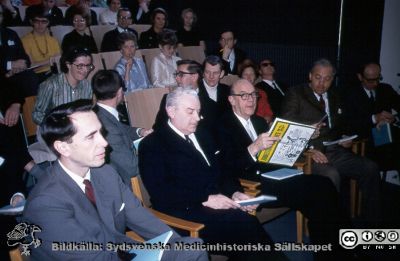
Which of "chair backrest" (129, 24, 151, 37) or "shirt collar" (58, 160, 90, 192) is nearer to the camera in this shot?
"shirt collar" (58, 160, 90, 192)

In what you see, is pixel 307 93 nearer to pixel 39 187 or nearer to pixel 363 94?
pixel 363 94

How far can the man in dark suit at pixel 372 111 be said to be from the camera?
12.7ft

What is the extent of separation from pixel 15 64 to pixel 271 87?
3158 millimetres

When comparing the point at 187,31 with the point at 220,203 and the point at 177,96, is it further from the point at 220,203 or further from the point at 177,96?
the point at 220,203

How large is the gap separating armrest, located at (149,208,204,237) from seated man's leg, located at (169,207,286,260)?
14 cm

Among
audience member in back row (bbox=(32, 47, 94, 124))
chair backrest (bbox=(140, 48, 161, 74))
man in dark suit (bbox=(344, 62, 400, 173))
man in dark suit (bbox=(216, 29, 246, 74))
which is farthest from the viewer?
man in dark suit (bbox=(216, 29, 246, 74))

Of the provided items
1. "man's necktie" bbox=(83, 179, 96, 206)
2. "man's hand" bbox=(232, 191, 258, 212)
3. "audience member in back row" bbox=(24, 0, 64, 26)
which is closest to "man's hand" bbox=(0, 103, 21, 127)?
"man's necktie" bbox=(83, 179, 96, 206)

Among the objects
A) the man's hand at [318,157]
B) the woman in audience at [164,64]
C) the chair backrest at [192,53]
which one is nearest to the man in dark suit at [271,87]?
the man's hand at [318,157]

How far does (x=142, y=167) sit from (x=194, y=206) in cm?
42

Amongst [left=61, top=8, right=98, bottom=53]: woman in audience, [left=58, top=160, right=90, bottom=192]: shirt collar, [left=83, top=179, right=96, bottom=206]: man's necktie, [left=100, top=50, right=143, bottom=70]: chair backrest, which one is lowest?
[left=83, top=179, right=96, bottom=206]: man's necktie

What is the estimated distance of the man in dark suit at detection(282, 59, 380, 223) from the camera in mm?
3389

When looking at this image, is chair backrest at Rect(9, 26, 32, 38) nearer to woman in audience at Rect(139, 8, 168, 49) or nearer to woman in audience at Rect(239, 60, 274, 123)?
woman in audience at Rect(139, 8, 168, 49)

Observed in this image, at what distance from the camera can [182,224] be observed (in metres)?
2.09

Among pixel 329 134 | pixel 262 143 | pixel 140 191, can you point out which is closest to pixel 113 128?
pixel 140 191
